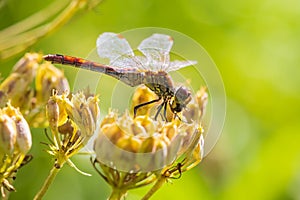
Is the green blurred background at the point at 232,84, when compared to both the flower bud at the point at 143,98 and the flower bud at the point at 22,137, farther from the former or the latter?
the flower bud at the point at 22,137

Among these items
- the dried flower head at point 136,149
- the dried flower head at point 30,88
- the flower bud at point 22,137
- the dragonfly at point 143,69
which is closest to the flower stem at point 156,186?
the dried flower head at point 136,149

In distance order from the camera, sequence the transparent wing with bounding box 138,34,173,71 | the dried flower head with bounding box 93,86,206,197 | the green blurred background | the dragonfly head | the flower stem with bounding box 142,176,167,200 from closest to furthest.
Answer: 1. the dried flower head with bounding box 93,86,206,197
2. the flower stem with bounding box 142,176,167,200
3. the dragonfly head
4. the transparent wing with bounding box 138,34,173,71
5. the green blurred background

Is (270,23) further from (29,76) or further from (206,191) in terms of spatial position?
(29,76)

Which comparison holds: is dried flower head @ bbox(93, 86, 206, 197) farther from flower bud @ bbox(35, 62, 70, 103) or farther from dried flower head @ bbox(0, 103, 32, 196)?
flower bud @ bbox(35, 62, 70, 103)

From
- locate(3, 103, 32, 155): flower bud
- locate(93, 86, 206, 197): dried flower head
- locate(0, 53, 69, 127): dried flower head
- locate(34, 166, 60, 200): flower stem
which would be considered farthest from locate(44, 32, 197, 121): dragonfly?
locate(34, 166, 60, 200): flower stem

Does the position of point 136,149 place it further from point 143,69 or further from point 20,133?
point 143,69

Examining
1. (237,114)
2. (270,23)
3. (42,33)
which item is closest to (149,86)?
(42,33)
